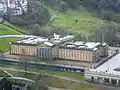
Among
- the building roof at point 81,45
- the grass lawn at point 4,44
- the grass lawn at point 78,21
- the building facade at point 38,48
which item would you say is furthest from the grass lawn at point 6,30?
the building roof at point 81,45

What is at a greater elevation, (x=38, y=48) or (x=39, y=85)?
(x=38, y=48)

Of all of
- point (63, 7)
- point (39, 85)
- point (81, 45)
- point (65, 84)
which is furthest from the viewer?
point (63, 7)

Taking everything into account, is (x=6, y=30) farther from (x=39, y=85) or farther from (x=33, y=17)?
(x=39, y=85)

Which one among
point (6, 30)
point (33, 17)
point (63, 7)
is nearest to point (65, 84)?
point (6, 30)

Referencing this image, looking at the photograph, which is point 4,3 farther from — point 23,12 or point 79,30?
point 79,30

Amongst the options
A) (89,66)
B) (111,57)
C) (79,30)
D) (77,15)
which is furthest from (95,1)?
(89,66)

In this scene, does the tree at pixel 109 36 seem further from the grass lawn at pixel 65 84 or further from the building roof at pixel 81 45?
the grass lawn at pixel 65 84

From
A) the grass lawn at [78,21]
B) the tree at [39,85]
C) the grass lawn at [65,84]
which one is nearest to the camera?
the grass lawn at [65,84]

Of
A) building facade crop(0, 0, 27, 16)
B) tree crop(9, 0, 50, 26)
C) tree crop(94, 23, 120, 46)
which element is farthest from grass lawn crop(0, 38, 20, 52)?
tree crop(94, 23, 120, 46)

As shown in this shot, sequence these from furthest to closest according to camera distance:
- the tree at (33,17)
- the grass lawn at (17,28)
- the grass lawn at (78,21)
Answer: the grass lawn at (78,21) < the tree at (33,17) < the grass lawn at (17,28)

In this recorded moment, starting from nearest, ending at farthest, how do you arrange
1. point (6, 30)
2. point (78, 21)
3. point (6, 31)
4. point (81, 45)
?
1. point (81, 45)
2. point (6, 31)
3. point (6, 30)
4. point (78, 21)
